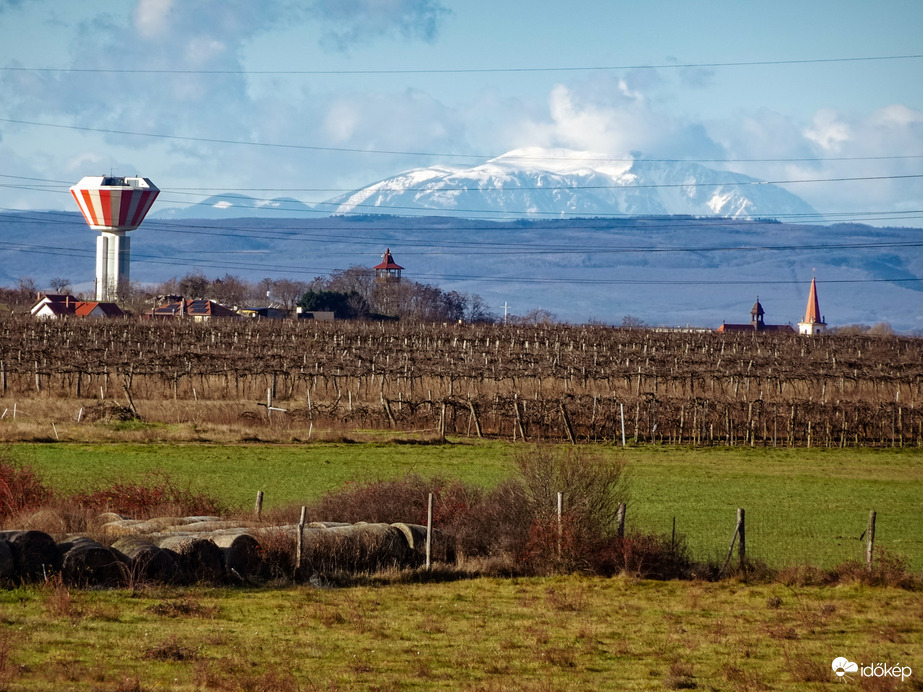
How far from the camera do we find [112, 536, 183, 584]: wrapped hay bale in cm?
1978

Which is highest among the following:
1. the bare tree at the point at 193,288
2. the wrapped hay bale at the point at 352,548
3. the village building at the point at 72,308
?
the bare tree at the point at 193,288

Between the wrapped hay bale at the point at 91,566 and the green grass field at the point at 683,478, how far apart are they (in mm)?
5422

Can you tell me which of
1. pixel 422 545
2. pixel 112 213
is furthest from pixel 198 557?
pixel 112 213

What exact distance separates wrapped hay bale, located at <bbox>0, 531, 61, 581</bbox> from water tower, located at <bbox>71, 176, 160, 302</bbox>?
124446 millimetres

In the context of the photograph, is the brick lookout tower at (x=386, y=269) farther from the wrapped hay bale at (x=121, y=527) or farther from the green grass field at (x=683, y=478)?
the wrapped hay bale at (x=121, y=527)

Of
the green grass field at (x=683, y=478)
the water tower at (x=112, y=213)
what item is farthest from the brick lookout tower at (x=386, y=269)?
the green grass field at (x=683, y=478)

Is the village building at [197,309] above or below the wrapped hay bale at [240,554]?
above

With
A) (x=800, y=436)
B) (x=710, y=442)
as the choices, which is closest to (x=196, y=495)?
(x=710, y=442)

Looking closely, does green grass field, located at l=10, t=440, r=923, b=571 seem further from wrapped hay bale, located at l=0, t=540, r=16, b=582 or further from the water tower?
the water tower

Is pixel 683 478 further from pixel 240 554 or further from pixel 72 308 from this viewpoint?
pixel 72 308

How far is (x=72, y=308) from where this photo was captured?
120062mm

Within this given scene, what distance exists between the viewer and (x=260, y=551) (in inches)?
849

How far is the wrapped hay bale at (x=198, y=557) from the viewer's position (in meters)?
20.6

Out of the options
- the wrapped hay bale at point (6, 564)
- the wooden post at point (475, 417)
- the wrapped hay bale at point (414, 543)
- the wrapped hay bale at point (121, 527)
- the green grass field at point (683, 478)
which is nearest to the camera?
the wrapped hay bale at point (6, 564)
